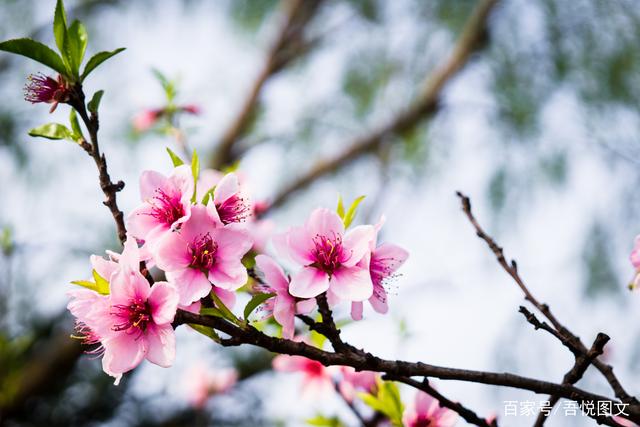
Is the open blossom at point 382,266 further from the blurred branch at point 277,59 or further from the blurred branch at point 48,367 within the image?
the blurred branch at point 277,59

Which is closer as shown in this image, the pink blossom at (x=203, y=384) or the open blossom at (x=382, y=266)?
the open blossom at (x=382, y=266)

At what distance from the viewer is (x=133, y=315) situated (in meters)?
0.54

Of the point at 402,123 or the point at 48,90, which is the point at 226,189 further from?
the point at 402,123

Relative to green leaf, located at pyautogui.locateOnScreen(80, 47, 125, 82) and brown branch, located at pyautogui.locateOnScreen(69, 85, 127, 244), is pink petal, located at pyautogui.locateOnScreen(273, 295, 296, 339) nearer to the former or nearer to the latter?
brown branch, located at pyautogui.locateOnScreen(69, 85, 127, 244)

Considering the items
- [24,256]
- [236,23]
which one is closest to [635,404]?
[24,256]

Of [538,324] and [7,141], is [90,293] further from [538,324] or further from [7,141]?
[7,141]

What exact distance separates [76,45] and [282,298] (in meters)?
0.31

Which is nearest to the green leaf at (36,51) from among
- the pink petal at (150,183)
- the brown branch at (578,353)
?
the pink petal at (150,183)

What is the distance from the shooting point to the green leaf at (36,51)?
52 centimetres

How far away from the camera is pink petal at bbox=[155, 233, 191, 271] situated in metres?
0.52

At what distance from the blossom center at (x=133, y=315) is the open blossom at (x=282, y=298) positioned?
0.34 ft

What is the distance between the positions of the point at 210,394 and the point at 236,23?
5.88 feet

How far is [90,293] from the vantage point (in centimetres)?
54

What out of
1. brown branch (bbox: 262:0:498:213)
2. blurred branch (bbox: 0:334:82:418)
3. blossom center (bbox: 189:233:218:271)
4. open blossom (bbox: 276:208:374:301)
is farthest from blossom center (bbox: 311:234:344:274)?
brown branch (bbox: 262:0:498:213)
